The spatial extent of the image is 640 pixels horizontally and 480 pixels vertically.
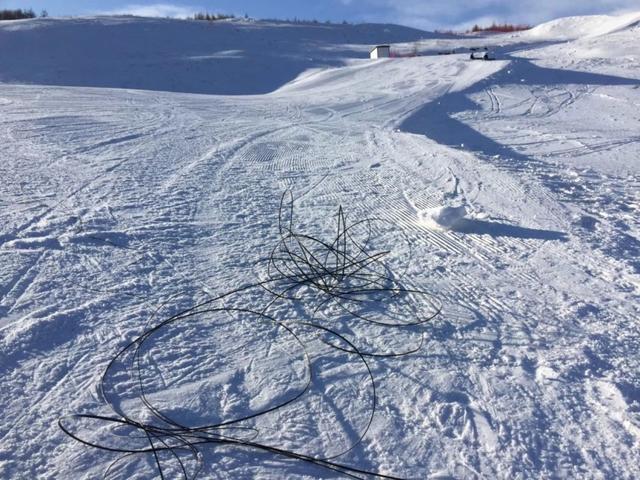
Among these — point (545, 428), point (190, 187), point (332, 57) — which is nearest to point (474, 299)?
point (545, 428)

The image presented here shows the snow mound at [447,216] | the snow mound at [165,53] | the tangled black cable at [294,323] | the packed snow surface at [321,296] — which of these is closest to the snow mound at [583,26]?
the snow mound at [165,53]

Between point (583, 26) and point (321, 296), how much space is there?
1127 inches

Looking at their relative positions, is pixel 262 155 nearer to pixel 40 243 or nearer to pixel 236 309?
pixel 40 243

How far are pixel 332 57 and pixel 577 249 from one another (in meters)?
18.3

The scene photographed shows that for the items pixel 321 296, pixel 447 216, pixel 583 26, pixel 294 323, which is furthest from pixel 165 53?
pixel 583 26

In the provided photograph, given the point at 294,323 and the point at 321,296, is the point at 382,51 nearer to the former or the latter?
the point at 321,296

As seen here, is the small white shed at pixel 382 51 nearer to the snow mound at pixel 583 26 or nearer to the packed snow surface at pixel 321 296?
the snow mound at pixel 583 26

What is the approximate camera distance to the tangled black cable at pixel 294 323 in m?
2.47

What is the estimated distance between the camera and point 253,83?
59.7 feet

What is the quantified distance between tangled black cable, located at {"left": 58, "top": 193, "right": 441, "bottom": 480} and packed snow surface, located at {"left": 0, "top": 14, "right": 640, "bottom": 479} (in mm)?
17

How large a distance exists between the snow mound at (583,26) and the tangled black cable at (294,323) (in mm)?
22730

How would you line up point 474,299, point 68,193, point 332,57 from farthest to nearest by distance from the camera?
point 332,57
point 68,193
point 474,299

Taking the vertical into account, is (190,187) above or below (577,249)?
above

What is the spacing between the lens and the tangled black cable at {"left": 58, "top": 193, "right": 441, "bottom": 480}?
247 centimetres
